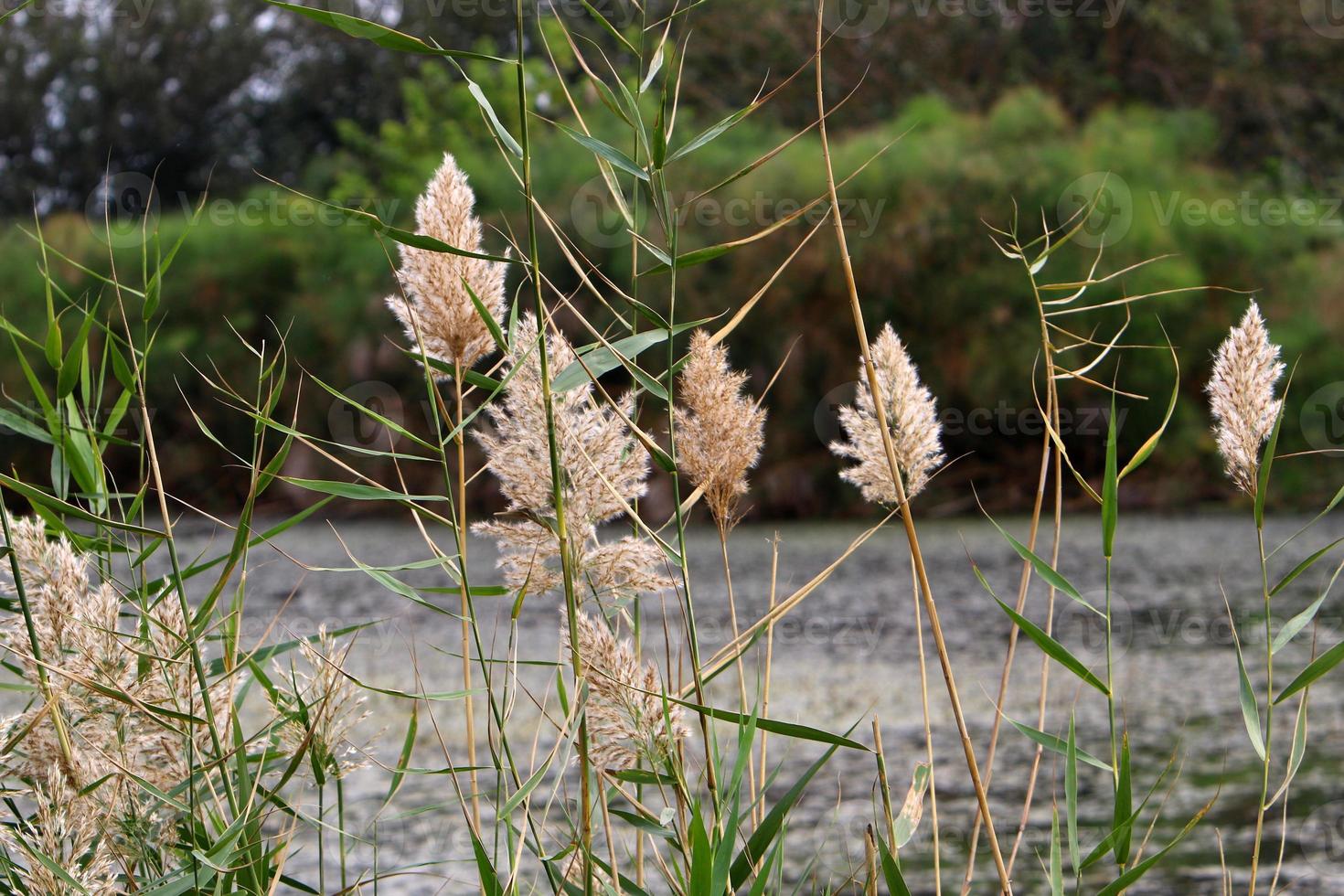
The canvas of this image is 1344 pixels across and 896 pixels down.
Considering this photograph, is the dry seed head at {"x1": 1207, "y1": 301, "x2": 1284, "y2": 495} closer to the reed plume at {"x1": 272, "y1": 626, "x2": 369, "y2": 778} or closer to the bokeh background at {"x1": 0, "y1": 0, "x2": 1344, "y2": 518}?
the reed plume at {"x1": 272, "y1": 626, "x2": 369, "y2": 778}

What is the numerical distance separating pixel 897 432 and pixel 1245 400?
0.24 meters

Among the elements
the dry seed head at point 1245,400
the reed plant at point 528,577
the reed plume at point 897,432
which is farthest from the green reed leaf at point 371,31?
the dry seed head at point 1245,400

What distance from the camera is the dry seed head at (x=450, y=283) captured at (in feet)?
3.17

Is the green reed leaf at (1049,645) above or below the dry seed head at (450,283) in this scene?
below

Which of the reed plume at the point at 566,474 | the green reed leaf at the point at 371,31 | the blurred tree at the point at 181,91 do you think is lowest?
the reed plume at the point at 566,474

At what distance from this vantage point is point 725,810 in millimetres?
999

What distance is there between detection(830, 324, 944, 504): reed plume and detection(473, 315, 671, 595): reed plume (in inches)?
7.0

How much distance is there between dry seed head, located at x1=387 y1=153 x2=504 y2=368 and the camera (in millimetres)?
967

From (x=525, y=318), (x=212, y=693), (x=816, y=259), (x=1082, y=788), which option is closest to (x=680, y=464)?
(x=525, y=318)

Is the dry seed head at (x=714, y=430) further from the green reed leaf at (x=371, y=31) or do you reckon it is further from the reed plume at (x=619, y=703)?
the green reed leaf at (x=371, y=31)

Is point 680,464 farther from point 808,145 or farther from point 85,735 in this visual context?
point 808,145

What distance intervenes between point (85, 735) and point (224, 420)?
6.06 meters

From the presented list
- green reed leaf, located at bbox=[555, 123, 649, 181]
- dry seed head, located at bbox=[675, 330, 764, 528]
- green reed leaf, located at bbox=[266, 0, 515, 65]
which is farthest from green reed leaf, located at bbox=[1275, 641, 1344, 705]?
green reed leaf, located at bbox=[266, 0, 515, 65]

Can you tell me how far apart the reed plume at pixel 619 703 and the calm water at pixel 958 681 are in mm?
107
